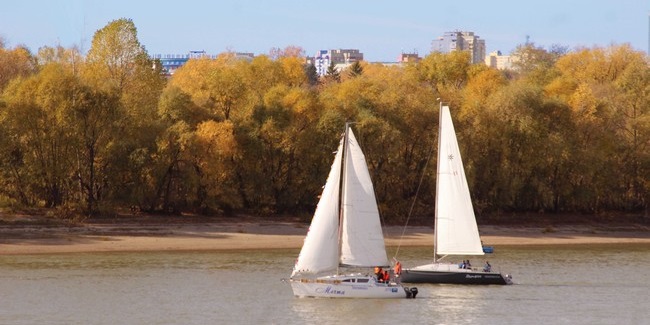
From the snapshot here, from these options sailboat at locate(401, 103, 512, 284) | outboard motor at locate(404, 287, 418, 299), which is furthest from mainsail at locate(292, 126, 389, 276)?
sailboat at locate(401, 103, 512, 284)

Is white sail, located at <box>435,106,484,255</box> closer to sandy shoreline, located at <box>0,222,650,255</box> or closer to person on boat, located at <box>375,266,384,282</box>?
person on boat, located at <box>375,266,384,282</box>

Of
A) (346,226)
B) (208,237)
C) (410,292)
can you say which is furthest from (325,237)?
(208,237)

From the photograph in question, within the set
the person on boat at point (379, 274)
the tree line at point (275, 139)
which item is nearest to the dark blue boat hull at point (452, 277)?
the person on boat at point (379, 274)

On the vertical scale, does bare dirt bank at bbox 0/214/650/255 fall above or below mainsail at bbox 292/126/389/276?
below

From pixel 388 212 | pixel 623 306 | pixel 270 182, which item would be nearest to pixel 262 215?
pixel 270 182

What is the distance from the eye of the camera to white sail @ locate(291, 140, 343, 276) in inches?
2413

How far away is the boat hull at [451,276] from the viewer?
6888 cm

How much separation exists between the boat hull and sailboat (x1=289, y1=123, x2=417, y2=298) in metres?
6.77

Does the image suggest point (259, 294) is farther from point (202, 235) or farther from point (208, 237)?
point (202, 235)

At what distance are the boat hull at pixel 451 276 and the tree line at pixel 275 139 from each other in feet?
104

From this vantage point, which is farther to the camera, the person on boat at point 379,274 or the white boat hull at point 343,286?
the person on boat at point 379,274

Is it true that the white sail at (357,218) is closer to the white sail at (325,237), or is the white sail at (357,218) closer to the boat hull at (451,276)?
the white sail at (325,237)

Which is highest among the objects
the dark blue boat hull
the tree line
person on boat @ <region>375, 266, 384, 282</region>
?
the tree line

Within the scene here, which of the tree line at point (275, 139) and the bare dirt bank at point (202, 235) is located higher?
the tree line at point (275, 139)
